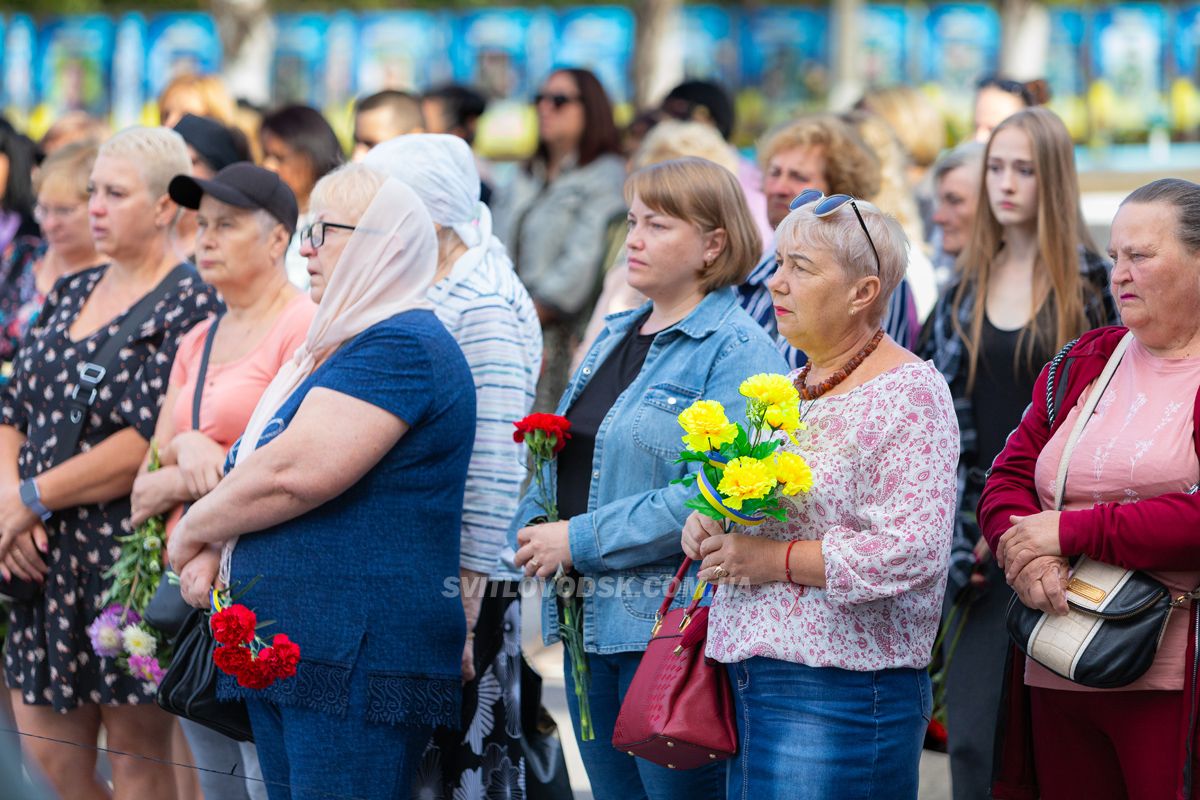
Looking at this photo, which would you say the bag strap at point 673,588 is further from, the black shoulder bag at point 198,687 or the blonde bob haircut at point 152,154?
the blonde bob haircut at point 152,154

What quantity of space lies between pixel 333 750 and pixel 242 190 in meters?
1.76

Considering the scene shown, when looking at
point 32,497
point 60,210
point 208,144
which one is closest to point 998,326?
point 32,497

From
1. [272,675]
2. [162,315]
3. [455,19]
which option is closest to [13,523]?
[162,315]

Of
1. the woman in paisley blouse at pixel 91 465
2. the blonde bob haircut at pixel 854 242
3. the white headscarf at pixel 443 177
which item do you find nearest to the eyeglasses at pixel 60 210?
the woman in paisley blouse at pixel 91 465

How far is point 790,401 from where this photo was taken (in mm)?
3135

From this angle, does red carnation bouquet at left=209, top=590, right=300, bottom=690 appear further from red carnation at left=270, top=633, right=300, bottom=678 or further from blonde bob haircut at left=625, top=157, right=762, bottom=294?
blonde bob haircut at left=625, top=157, right=762, bottom=294

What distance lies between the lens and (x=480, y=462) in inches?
169

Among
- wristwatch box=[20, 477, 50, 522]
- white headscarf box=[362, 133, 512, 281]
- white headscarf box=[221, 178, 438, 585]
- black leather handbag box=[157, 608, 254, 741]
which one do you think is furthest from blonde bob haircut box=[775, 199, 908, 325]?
wristwatch box=[20, 477, 50, 522]

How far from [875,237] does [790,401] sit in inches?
18.7

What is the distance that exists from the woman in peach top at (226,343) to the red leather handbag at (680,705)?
4.89ft

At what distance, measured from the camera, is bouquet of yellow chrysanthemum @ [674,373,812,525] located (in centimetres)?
306

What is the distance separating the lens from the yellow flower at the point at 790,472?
10.0 ft

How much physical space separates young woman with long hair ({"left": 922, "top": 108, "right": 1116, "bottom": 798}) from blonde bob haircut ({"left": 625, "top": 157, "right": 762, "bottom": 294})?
3.04ft

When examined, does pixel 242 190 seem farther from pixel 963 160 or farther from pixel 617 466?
pixel 963 160
